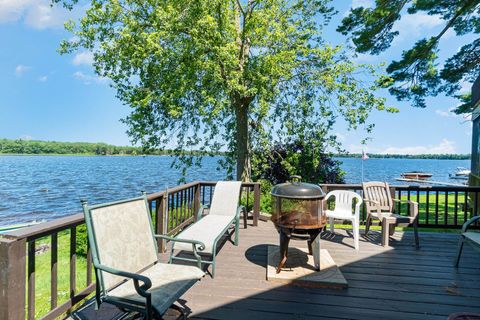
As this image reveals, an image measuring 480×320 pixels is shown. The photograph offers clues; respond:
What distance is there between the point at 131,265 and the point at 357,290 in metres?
2.20

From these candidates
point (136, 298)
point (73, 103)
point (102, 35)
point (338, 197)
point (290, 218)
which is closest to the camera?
point (136, 298)

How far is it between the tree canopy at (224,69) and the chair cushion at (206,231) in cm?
267

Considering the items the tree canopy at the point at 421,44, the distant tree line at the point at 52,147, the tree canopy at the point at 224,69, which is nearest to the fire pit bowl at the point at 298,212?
the tree canopy at the point at 224,69

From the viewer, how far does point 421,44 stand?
28.6 feet

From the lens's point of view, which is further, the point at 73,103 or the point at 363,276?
the point at 73,103

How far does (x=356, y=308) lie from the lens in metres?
2.43

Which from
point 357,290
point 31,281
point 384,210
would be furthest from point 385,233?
point 31,281

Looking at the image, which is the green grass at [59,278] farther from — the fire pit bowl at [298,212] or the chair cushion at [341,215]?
the chair cushion at [341,215]

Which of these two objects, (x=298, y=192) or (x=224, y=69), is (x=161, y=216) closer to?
(x=298, y=192)

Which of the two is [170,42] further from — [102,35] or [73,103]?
[73,103]

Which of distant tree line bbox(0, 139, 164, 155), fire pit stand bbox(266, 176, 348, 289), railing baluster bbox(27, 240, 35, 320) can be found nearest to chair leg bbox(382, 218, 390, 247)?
fire pit stand bbox(266, 176, 348, 289)

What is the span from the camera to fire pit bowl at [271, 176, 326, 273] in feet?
9.96

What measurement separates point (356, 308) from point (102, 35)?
762 cm

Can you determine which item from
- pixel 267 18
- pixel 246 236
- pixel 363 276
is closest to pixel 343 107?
pixel 267 18
